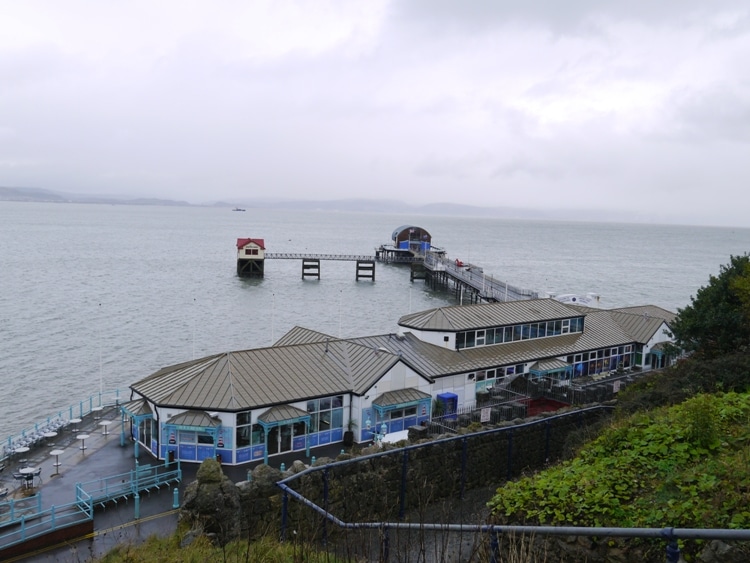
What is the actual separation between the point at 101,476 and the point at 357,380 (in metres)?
10.1

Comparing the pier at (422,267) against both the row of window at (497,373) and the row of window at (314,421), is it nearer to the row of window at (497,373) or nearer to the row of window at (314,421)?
the row of window at (497,373)

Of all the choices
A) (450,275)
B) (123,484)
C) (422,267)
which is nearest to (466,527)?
(123,484)

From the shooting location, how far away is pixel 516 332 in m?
34.6

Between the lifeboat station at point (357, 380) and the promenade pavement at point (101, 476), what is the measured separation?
29.1 inches

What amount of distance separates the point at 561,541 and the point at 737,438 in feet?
16.0

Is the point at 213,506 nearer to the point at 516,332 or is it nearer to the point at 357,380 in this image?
the point at 357,380

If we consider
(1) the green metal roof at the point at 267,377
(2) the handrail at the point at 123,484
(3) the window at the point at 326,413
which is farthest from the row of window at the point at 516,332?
(2) the handrail at the point at 123,484

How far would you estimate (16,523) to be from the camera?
17.3 meters

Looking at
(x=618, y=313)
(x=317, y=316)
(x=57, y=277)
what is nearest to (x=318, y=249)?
(x=57, y=277)

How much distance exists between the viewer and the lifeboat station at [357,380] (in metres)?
23.0

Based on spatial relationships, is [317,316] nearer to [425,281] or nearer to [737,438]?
[425,281]

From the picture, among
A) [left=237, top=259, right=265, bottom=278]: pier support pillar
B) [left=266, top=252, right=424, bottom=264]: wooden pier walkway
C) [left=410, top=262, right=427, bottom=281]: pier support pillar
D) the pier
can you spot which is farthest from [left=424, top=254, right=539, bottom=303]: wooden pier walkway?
[left=237, top=259, right=265, bottom=278]: pier support pillar

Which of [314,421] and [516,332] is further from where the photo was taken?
[516,332]

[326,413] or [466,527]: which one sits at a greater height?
[466,527]
